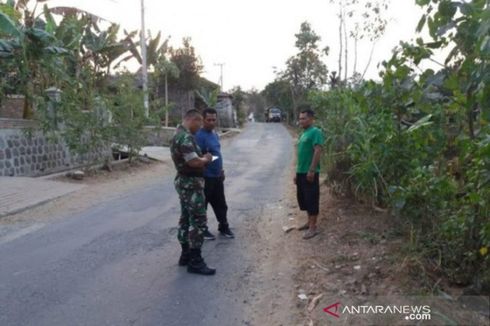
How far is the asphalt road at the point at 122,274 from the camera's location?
158 inches

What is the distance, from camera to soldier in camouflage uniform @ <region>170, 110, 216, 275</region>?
485cm

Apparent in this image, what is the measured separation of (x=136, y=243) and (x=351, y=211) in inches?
118

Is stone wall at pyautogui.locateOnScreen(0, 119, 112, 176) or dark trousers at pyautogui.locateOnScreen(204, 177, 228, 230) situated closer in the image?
dark trousers at pyautogui.locateOnScreen(204, 177, 228, 230)

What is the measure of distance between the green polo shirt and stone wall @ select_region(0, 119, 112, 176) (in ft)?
29.3

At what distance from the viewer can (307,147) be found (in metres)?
6.15

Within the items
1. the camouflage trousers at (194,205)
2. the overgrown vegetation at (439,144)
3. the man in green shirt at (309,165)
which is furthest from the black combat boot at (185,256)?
the overgrown vegetation at (439,144)

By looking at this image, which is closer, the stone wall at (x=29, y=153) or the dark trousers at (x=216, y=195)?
the dark trousers at (x=216, y=195)

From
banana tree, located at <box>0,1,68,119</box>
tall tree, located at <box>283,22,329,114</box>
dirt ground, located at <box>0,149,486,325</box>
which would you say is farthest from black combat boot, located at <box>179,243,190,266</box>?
tall tree, located at <box>283,22,329,114</box>

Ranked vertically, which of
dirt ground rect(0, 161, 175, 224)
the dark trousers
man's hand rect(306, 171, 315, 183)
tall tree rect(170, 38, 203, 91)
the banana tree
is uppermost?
tall tree rect(170, 38, 203, 91)

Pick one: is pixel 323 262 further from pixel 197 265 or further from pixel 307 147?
pixel 307 147

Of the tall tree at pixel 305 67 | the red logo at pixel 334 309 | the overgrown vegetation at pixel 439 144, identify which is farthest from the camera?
the tall tree at pixel 305 67

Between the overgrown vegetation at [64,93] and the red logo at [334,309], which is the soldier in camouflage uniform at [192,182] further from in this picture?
the overgrown vegetation at [64,93]

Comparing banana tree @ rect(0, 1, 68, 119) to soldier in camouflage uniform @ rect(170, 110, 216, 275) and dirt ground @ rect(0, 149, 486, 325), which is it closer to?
dirt ground @ rect(0, 149, 486, 325)

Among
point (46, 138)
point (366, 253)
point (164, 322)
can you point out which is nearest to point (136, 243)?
point (164, 322)
